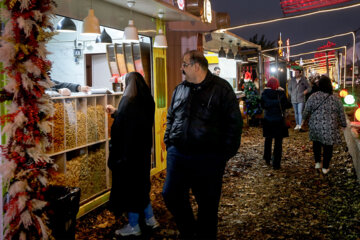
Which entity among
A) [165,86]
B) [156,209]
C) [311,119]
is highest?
[165,86]

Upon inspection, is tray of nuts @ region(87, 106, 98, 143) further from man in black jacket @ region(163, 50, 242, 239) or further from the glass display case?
man in black jacket @ region(163, 50, 242, 239)

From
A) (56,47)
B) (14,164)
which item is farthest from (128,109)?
(56,47)

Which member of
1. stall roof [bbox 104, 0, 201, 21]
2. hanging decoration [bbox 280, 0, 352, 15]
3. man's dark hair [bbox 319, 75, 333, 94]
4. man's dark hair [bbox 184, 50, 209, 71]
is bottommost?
man's dark hair [bbox 319, 75, 333, 94]

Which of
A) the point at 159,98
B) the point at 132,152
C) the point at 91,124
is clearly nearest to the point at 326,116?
the point at 159,98

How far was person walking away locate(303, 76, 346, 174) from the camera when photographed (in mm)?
7852

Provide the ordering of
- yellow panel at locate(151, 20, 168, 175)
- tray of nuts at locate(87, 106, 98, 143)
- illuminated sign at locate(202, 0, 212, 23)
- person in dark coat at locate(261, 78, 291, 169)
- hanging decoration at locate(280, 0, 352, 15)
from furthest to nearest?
illuminated sign at locate(202, 0, 212, 23) < person in dark coat at locate(261, 78, 291, 169) < yellow panel at locate(151, 20, 168, 175) < hanging decoration at locate(280, 0, 352, 15) < tray of nuts at locate(87, 106, 98, 143)

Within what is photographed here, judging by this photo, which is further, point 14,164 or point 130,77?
point 130,77

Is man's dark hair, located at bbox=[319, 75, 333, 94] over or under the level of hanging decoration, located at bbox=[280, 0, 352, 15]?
under

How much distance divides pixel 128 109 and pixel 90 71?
6671 millimetres

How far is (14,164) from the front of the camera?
342cm

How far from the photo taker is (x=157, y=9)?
293 inches

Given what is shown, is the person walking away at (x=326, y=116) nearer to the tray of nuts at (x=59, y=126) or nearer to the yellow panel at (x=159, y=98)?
the yellow panel at (x=159, y=98)

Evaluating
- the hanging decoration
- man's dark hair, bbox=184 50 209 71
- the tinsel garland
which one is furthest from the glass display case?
the hanging decoration

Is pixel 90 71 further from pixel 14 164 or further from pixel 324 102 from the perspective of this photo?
pixel 14 164
